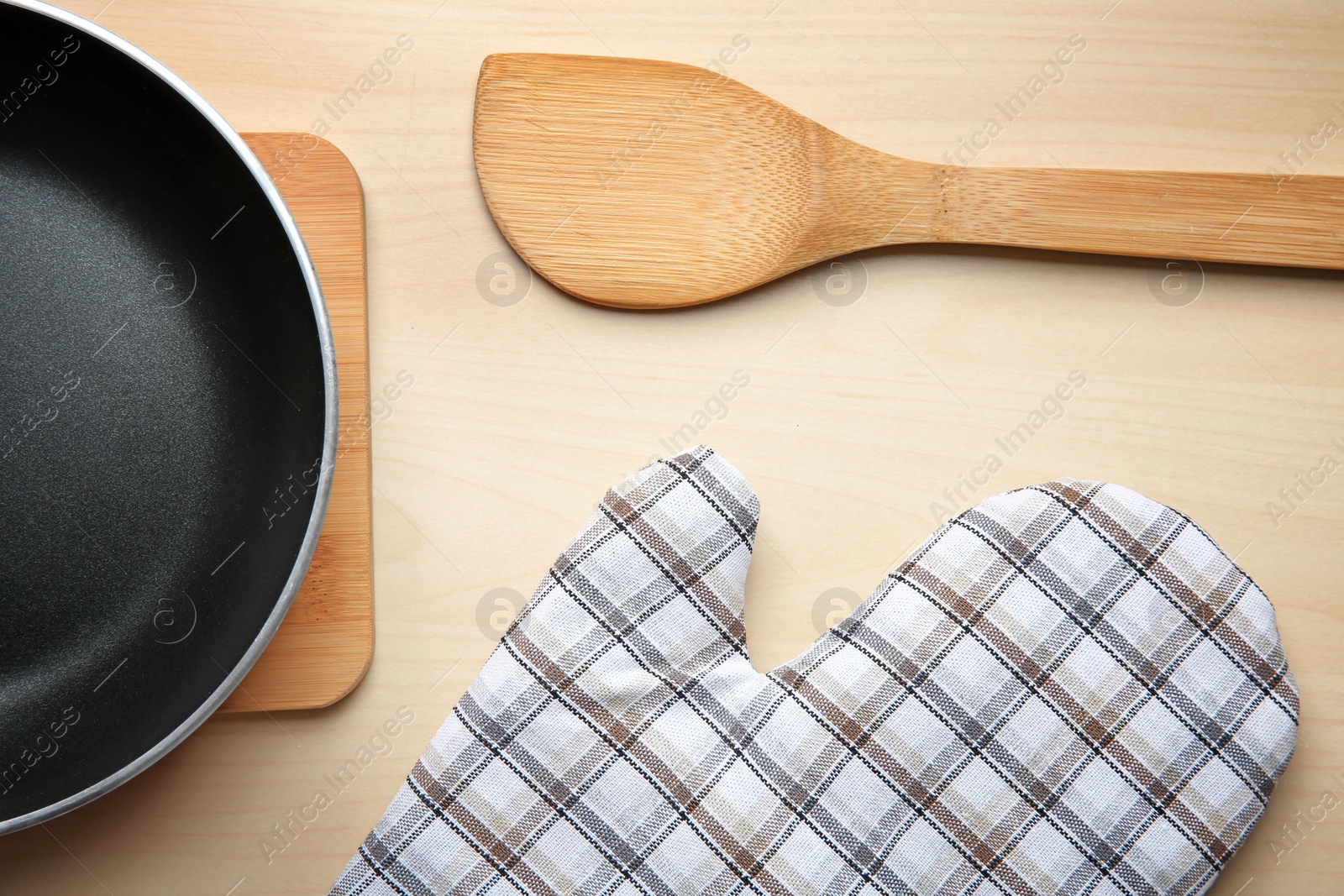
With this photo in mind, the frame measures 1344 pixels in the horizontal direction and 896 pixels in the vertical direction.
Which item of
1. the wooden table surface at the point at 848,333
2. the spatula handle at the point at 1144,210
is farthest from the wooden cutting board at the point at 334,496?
the spatula handle at the point at 1144,210

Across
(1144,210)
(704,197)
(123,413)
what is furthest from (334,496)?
(1144,210)

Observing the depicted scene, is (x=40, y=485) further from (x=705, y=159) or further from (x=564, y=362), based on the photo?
(x=705, y=159)

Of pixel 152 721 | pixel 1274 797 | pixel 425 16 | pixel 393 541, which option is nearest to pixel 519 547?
pixel 393 541

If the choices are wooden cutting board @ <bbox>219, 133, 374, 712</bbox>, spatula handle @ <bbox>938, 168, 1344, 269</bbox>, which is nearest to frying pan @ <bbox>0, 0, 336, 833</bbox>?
wooden cutting board @ <bbox>219, 133, 374, 712</bbox>

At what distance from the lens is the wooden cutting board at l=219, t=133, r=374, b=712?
395 millimetres

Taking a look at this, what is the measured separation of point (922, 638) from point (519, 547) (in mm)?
199

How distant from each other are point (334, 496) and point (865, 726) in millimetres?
273

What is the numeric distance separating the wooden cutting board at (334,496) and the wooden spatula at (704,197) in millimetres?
75

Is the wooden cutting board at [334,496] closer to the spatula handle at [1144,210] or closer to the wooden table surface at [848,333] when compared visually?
the wooden table surface at [848,333]

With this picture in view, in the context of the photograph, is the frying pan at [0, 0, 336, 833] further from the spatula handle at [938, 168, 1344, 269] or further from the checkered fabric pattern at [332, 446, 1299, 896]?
the spatula handle at [938, 168, 1344, 269]

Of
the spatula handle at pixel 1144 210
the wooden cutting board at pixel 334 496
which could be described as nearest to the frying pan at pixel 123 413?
the wooden cutting board at pixel 334 496

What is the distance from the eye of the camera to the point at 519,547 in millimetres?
419

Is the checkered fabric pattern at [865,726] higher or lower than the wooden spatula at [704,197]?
lower

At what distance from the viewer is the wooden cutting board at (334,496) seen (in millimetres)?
395
